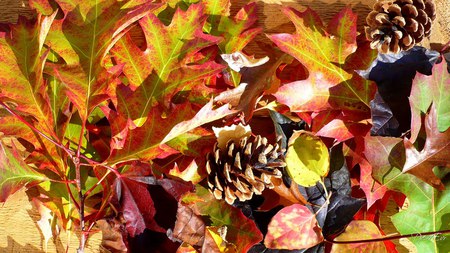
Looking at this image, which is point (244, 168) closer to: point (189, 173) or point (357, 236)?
point (189, 173)

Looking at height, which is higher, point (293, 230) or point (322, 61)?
point (322, 61)

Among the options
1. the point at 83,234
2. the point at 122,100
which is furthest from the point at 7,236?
the point at 122,100

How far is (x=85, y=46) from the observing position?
0.74m

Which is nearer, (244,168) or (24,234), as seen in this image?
(244,168)

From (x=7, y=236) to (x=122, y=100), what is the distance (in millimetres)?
280

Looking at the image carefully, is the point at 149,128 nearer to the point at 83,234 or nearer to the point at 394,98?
the point at 83,234

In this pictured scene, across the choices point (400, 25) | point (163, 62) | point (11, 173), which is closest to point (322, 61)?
point (400, 25)

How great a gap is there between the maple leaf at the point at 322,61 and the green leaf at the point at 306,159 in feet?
0.14

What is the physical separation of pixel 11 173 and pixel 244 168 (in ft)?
0.99

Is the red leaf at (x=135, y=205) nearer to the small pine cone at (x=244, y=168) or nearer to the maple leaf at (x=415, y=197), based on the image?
the small pine cone at (x=244, y=168)

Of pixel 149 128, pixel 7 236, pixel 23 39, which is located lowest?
pixel 7 236

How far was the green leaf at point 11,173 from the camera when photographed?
0.73 m

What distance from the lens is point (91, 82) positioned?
0.73 m

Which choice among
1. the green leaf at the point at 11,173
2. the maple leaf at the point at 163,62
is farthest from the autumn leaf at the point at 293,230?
the green leaf at the point at 11,173
